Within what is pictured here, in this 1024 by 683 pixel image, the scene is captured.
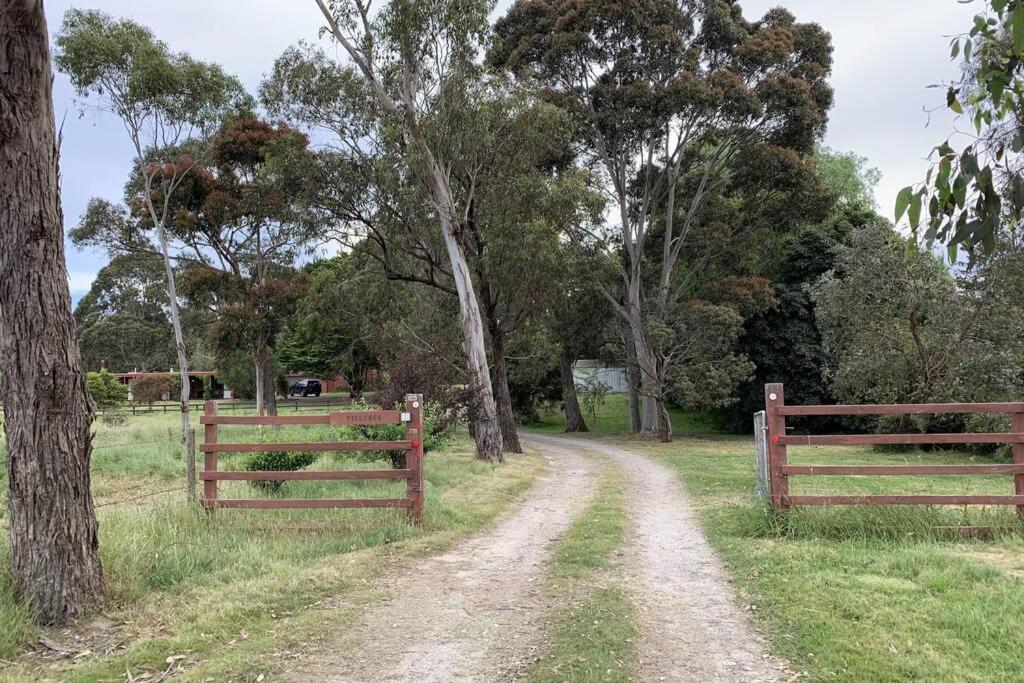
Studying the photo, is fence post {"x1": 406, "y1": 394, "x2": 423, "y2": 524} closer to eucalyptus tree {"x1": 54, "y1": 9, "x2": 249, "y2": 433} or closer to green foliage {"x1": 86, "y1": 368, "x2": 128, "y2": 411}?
eucalyptus tree {"x1": 54, "y1": 9, "x2": 249, "y2": 433}

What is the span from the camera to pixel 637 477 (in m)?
13.8

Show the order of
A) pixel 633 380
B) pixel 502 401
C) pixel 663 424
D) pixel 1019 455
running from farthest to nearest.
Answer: pixel 633 380 → pixel 663 424 → pixel 502 401 → pixel 1019 455

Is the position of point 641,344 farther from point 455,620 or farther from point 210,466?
point 455,620

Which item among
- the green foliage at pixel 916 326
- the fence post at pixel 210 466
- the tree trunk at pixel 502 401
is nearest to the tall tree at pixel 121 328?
the tree trunk at pixel 502 401

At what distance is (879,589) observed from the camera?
491cm

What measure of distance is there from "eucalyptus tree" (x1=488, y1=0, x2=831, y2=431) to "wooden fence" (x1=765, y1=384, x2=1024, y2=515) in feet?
55.6

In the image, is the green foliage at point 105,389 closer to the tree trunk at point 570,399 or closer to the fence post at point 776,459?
the tree trunk at point 570,399

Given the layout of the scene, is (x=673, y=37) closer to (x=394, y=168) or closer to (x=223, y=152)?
(x=394, y=168)

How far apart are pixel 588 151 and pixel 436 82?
10574mm

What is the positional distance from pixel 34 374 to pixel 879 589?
19.3 feet

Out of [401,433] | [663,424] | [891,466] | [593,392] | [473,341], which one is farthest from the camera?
[593,392]

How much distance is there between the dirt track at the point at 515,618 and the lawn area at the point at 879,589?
10.8 inches

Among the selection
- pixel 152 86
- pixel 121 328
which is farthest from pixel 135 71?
pixel 121 328

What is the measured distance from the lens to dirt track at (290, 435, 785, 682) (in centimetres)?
393
